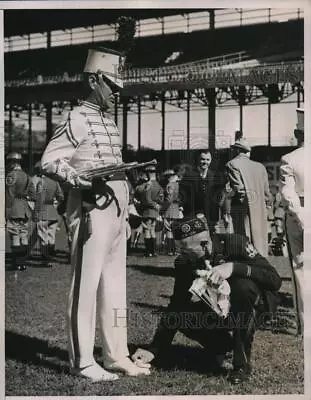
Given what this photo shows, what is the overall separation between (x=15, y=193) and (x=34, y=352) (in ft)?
1.46


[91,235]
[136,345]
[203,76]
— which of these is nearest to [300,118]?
[203,76]

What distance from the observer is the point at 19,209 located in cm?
148

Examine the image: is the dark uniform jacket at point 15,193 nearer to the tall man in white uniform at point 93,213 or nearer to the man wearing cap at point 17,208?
the man wearing cap at point 17,208

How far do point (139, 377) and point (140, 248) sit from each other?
0.35 metres

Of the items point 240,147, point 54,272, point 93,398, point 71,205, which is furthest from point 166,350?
point 240,147

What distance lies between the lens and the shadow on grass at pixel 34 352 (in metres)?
1.42

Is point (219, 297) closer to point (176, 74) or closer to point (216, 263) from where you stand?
point (216, 263)

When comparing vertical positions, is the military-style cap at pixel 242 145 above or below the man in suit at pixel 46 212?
above

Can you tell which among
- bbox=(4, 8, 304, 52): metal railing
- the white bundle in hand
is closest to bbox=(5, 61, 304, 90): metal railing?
bbox=(4, 8, 304, 52): metal railing

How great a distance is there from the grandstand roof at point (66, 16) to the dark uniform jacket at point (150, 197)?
18.6 inches

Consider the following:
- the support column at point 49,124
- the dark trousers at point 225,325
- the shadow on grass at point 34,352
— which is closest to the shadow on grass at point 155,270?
the dark trousers at point 225,325

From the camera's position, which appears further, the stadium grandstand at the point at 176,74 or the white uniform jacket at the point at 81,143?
the stadium grandstand at the point at 176,74

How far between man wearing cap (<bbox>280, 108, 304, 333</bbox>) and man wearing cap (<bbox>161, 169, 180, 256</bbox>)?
0.30 metres

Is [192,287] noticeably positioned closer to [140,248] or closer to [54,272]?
[140,248]
